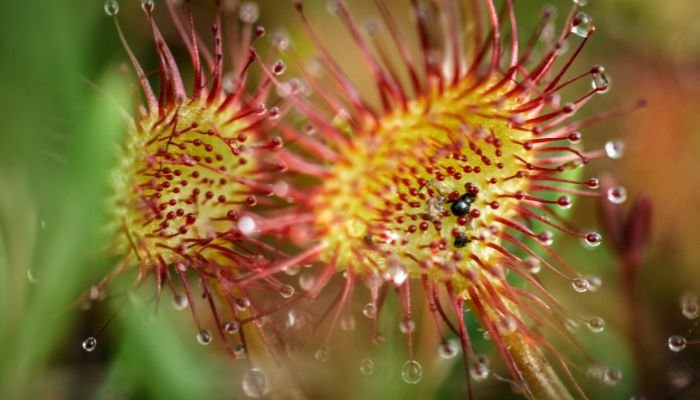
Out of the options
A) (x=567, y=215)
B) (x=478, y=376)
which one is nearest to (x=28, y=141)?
(x=478, y=376)

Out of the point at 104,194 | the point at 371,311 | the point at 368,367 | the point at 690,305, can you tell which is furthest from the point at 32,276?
the point at 690,305

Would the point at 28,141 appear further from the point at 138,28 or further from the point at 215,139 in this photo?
the point at 138,28

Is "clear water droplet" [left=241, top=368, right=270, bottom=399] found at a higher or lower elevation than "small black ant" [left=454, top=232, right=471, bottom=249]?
lower

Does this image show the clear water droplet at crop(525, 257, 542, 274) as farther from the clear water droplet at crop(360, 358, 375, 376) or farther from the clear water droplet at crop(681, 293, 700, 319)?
the clear water droplet at crop(681, 293, 700, 319)

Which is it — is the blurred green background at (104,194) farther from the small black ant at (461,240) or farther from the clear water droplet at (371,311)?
the small black ant at (461,240)

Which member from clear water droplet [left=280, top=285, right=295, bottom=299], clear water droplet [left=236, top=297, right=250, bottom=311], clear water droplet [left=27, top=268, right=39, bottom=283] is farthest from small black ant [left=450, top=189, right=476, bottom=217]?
clear water droplet [left=27, top=268, right=39, bottom=283]

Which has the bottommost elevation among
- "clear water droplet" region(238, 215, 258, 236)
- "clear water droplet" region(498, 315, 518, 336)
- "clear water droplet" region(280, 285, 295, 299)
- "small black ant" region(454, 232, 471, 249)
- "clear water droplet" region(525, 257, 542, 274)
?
"clear water droplet" region(498, 315, 518, 336)

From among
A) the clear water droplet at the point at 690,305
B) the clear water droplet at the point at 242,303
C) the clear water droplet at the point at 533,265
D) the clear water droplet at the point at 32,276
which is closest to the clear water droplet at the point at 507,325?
the clear water droplet at the point at 533,265
